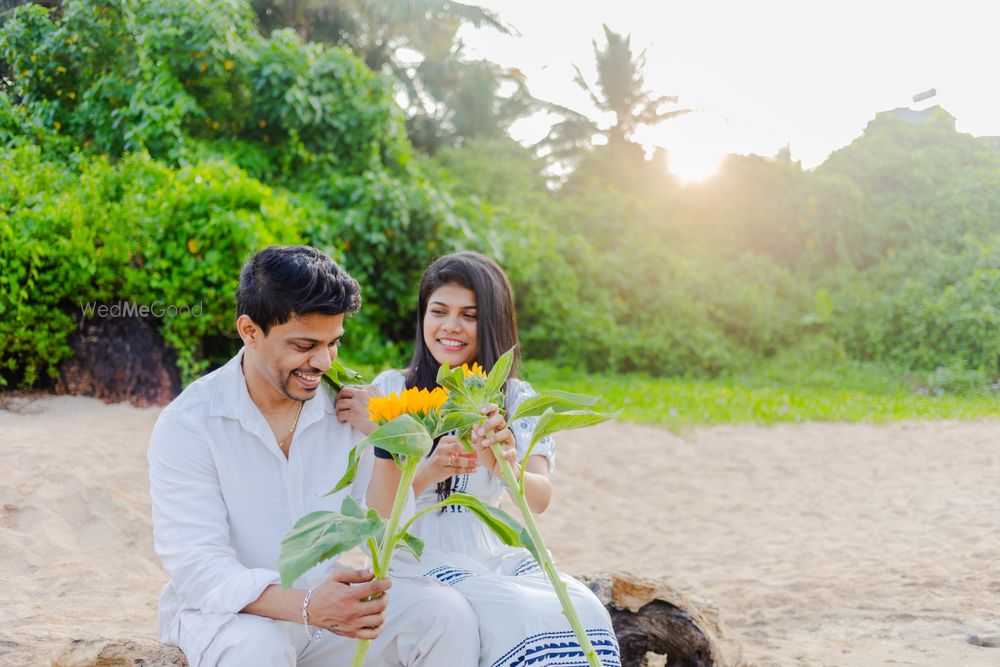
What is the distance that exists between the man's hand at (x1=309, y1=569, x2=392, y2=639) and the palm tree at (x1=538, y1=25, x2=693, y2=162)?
19.7m

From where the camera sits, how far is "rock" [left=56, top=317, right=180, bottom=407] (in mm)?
6113

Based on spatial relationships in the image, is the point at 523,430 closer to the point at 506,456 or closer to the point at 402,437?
the point at 506,456

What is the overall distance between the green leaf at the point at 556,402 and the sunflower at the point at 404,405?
16 centimetres

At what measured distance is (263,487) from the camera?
222cm

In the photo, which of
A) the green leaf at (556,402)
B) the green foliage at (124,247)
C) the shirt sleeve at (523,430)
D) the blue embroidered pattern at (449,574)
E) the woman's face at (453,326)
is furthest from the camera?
the green foliage at (124,247)

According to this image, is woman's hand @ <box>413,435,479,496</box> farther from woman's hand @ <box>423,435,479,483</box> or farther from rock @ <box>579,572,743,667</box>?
rock @ <box>579,572,743,667</box>

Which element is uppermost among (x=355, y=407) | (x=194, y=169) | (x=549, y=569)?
(x=194, y=169)

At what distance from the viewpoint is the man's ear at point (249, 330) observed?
2.22 meters

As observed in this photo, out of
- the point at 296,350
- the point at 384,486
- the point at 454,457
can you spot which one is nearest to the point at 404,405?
the point at 454,457

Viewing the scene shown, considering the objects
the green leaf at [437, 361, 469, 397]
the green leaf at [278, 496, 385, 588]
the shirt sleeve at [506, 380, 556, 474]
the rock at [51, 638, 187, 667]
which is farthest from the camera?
the shirt sleeve at [506, 380, 556, 474]

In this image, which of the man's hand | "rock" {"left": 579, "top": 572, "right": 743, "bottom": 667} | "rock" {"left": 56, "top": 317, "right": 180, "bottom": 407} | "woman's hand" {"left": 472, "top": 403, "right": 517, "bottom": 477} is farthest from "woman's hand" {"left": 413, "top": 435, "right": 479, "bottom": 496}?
"rock" {"left": 56, "top": 317, "right": 180, "bottom": 407}

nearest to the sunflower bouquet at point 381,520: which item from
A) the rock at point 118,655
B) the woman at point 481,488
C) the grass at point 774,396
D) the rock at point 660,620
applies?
the woman at point 481,488

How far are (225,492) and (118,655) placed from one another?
0.55m

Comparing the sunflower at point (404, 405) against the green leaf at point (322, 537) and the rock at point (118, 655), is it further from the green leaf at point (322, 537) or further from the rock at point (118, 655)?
the rock at point (118, 655)
